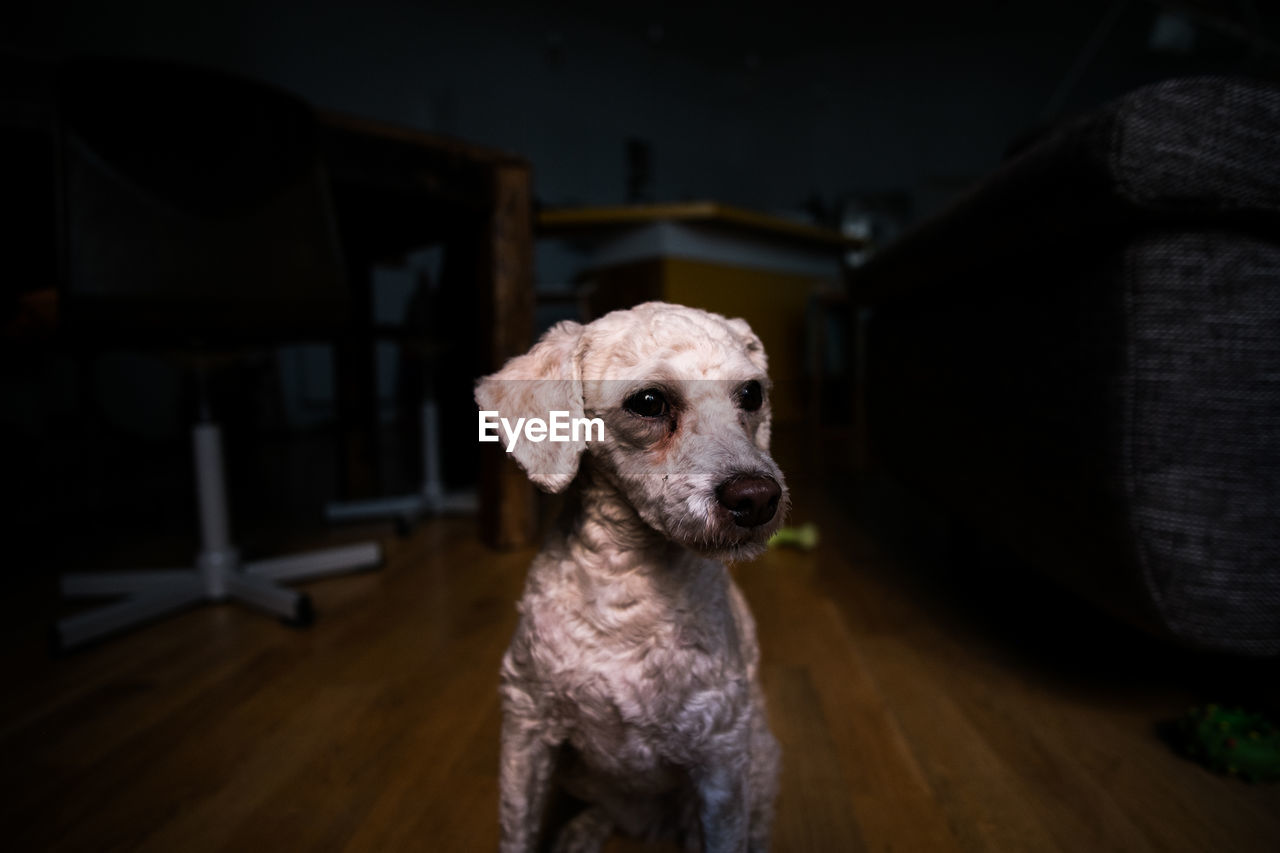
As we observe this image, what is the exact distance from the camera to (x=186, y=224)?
1342 millimetres

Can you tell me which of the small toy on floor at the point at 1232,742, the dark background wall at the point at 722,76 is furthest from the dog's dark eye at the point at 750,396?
the dark background wall at the point at 722,76

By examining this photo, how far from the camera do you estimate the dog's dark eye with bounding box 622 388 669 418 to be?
1.90 ft

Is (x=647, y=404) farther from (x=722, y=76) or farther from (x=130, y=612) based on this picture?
(x=722, y=76)

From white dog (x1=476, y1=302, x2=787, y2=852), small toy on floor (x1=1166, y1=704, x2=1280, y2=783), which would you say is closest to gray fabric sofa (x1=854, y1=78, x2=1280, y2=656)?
small toy on floor (x1=1166, y1=704, x2=1280, y2=783)

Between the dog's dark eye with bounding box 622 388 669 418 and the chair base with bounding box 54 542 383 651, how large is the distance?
118cm

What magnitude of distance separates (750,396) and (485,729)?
0.74 metres

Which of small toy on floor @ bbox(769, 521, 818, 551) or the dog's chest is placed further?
small toy on floor @ bbox(769, 521, 818, 551)

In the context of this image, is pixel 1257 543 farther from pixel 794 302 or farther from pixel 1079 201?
pixel 794 302

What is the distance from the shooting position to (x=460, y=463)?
2848 millimetres

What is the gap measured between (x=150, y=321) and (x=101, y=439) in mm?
3001

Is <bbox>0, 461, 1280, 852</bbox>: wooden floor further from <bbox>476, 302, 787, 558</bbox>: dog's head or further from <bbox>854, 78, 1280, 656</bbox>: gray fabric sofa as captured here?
<bbox>476, 302, 787, 558</bbox>: dog's head

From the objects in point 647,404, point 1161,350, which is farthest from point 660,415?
point 1161,350

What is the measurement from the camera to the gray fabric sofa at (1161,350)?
795 millimetres

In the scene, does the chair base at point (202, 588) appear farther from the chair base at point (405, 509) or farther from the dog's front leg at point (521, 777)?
the dog's front leg at point (521, 777)
